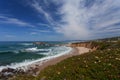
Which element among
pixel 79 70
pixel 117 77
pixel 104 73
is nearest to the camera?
pixel 117 77

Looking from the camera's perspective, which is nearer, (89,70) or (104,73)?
(104,73)

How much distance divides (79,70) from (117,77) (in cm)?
297

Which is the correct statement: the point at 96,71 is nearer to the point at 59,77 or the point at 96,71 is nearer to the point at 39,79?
the point at 59,77

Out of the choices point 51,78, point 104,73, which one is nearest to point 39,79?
point 51,78

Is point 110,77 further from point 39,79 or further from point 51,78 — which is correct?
point 39,79

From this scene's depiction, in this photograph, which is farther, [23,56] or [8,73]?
[23,56]

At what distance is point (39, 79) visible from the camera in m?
10.3

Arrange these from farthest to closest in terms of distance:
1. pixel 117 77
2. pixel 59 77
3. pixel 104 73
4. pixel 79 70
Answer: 1. pixel 79 70
2. pixel 59 77
3. pixel 104 73
4. pixel 117 77

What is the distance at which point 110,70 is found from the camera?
373 inches

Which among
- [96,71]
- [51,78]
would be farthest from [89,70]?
[51,78]

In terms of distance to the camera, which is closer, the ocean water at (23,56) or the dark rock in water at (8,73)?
the dark rock in water at (8,73)

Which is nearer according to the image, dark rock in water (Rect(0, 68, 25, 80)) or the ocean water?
dark rock in water (Rect(0, 68, 25, 80))

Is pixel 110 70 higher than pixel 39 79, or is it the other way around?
pixel 110 70

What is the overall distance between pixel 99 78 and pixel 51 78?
3.46m
